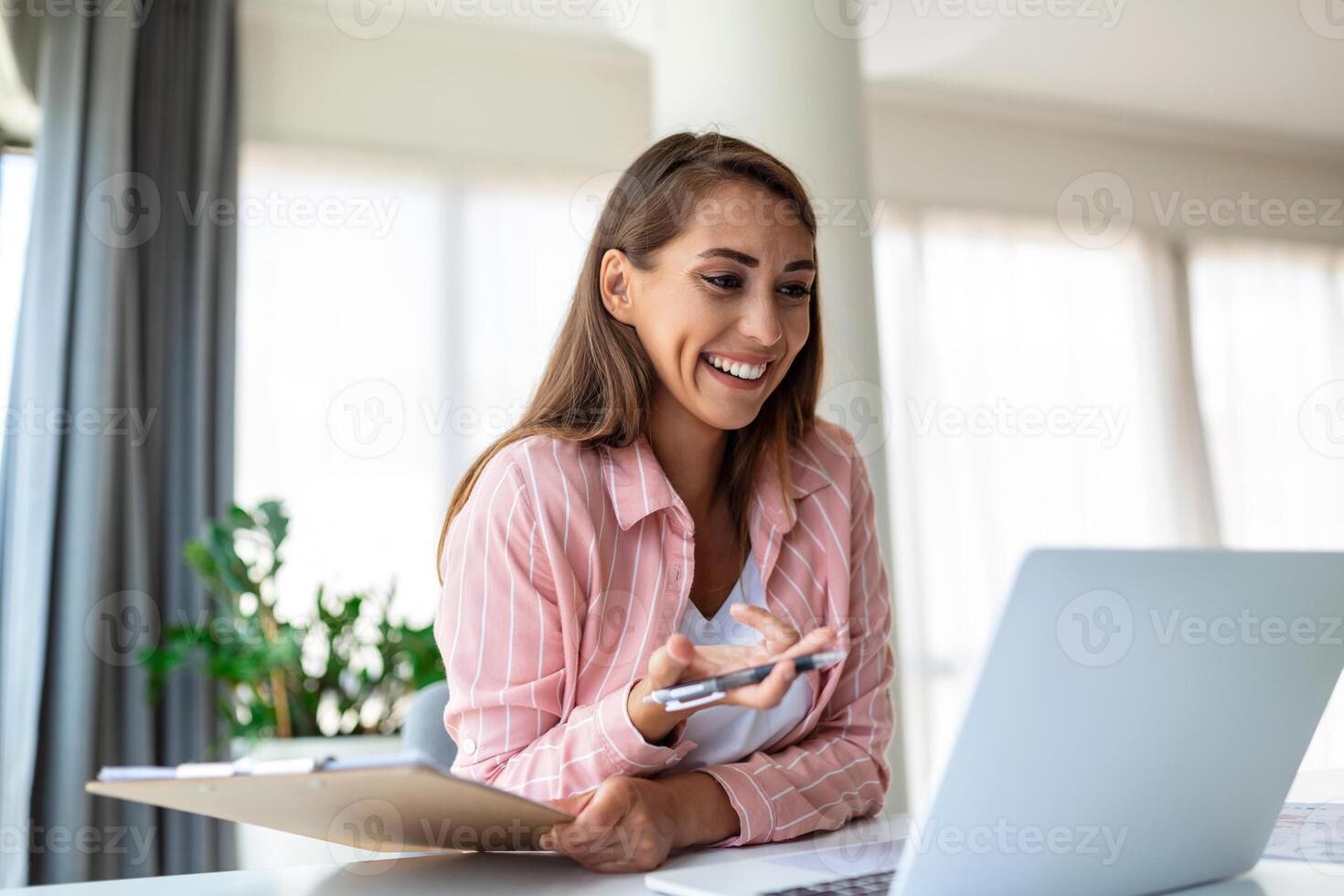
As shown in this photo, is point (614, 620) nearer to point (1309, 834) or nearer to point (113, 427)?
point (1309, 834)

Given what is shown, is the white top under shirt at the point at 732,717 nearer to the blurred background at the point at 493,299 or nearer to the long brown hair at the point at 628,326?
the long brown hair at the point at 628,326

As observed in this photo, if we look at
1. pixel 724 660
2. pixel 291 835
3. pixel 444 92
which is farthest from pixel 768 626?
pixel 444 92

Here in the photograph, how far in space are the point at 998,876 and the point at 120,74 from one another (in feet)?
11.2

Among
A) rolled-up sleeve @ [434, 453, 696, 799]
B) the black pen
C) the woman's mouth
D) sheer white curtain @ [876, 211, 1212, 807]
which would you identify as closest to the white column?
the woman's mouth

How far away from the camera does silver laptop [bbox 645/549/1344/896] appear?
0.59 m

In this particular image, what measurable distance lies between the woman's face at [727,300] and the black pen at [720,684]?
50cm

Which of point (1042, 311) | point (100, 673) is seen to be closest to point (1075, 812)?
point (100, 673)

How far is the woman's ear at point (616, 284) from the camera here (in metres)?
1.38

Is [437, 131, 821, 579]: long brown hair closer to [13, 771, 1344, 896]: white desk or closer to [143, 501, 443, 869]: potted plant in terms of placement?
[13, 771, 1344, 896]: white desk

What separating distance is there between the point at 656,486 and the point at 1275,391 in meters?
4.81

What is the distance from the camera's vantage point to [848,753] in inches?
49.0

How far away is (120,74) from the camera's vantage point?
3.30m

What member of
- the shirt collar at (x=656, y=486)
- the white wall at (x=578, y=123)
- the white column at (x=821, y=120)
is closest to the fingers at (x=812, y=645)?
the shirt collar at (x=656, y=486)

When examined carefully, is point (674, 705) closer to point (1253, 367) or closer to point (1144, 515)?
point (1144, 515)
